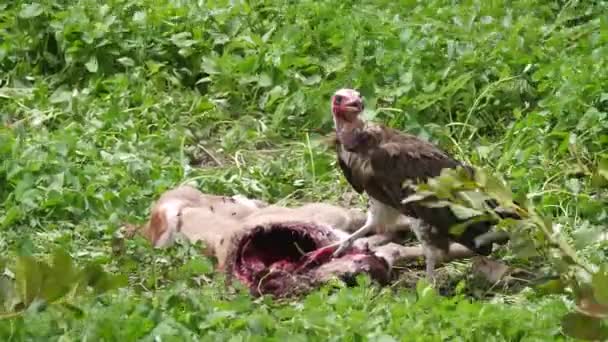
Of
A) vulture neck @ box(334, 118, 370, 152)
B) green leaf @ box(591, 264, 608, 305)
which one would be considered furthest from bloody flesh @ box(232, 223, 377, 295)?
green leaf @ box(591, 264, 608, 305)

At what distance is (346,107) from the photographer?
646cm

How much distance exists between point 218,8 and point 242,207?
2618 millimetres

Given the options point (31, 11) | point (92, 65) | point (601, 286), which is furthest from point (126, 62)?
point (601, 286)

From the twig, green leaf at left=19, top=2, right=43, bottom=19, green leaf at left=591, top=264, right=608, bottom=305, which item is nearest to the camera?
green leaf at left=591, top=264, right=608, bottom=305

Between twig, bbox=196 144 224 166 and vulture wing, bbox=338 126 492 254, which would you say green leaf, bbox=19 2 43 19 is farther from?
vulture wing, bbox=338 126 492 254

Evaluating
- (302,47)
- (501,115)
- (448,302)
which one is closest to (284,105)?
(302,47)

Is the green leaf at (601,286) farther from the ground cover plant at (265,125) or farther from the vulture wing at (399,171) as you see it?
the vulture wing at (399,171)

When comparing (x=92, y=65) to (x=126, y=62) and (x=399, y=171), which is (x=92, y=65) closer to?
(x=126, y=62)

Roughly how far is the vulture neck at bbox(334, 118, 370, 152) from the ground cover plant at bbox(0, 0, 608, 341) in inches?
26.0

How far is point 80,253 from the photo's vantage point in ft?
21.6

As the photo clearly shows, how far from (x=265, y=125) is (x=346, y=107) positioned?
1847mm

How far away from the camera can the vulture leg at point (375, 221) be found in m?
6.44

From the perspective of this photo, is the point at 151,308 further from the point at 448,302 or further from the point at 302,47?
the point at 302,47

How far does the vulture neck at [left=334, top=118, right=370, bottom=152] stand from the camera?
6.35 meters
